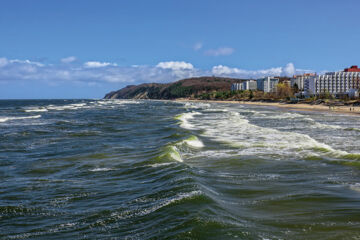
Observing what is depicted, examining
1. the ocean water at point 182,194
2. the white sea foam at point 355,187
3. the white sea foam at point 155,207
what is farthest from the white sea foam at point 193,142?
the white sea foam at point 155,207

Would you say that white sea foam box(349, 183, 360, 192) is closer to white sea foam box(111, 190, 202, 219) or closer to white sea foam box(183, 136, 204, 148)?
white sea foam box(111, 190, 202, 219)

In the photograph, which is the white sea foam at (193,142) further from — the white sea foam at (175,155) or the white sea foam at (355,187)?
the white sea foam at (355,187)

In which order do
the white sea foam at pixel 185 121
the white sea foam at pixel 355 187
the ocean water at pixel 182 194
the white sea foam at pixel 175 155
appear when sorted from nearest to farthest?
the ocean water at pixel 182 194, the white sea foam at pixel 355 187, the white sea foam at pixel 175 155, the white sea foam at pixel 185 121

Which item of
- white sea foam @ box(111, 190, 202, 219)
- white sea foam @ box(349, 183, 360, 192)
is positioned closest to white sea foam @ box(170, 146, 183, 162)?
white sea foam @ box(111, 190, 202, 219)

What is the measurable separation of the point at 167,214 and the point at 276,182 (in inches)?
160

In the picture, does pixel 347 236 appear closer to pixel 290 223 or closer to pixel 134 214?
pixel 290 223

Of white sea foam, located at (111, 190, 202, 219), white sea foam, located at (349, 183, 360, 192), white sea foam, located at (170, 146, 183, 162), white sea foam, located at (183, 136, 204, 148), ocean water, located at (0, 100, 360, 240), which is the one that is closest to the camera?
ocean water, located at (0, 100, 360, 240)

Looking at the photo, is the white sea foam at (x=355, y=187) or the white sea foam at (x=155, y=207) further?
the white sea foam at (x=355, y=187)

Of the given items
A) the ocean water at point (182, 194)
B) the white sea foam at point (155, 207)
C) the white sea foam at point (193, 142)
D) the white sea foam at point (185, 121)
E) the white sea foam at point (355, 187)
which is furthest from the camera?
the white sea foam at point (185, 121)

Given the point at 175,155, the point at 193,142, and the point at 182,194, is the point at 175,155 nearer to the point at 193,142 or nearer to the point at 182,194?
the point at 193,142

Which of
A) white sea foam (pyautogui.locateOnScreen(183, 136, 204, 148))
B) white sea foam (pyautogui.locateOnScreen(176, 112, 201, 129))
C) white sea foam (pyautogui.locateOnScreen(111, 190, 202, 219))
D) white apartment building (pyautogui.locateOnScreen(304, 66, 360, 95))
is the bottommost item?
white sea foam (pyautogui.locateOnScreen(176, 112, 201, 129))

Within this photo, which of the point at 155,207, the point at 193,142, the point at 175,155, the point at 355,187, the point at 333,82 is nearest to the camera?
the point at 155,207

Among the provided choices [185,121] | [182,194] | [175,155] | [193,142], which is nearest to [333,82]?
[185,121]

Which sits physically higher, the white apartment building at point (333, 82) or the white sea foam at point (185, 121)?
the white apartment building at point (333, 82)
